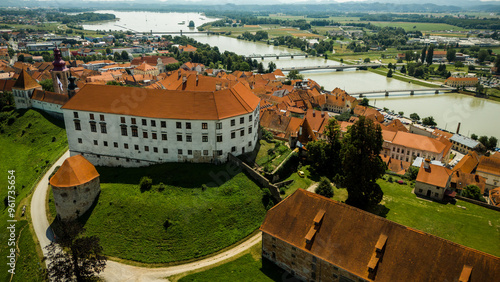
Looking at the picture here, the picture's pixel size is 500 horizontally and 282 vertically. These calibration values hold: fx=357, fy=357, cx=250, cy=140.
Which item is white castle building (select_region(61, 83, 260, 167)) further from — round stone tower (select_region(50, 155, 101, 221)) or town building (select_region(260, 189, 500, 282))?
town building (select_region(260, 189, 500, 282))

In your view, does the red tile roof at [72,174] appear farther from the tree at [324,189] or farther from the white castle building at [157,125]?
the tree at [324,189]

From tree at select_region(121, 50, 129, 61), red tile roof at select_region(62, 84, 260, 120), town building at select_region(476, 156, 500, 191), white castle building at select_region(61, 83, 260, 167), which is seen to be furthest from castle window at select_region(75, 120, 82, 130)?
tree at select_region(121, 50, 129, 61)

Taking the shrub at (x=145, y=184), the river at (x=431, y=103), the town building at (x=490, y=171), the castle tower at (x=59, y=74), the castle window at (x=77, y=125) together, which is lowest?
the river at (x=431, y=103)

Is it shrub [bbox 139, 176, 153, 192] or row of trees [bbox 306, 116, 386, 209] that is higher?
row of trees [bbox 306, 116, 386, 209]

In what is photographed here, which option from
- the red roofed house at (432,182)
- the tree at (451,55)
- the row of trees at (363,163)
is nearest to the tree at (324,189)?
the row of trees at (363,163)

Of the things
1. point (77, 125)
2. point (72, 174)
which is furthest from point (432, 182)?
point (77, 125)

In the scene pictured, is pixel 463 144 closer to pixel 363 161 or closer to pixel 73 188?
pixel 363 161

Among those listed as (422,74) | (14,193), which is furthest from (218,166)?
(422,74)
